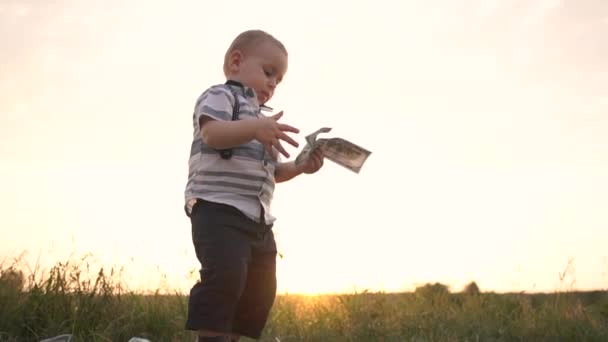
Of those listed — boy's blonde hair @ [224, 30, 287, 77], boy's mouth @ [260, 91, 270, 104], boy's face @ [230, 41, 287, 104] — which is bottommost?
boy's mouth @ [260, 91, 270, 104]

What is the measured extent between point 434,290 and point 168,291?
264 cm

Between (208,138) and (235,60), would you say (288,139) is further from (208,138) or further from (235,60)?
(235,60)

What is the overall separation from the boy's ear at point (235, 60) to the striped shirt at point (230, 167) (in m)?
0.10

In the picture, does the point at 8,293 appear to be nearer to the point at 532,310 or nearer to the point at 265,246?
the point at 265,246

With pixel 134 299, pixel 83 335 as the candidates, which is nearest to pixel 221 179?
pixel 83 335

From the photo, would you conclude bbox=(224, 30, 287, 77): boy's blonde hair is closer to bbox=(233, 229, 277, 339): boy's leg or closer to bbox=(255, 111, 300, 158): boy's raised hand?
bbox=(255, 111, 300, 158): boy's raised hand

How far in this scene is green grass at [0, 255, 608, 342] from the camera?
4664mm

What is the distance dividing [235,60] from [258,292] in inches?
40.7

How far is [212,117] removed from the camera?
9.69ft

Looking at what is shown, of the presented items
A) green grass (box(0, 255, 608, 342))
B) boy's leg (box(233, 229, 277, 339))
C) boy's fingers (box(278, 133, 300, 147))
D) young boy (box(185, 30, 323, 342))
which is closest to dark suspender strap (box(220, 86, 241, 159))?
young boy (box(185, 30, 323, 342))

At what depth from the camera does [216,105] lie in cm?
299

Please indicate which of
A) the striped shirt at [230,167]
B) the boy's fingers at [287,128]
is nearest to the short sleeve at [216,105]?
the striped shirt at [230,167]

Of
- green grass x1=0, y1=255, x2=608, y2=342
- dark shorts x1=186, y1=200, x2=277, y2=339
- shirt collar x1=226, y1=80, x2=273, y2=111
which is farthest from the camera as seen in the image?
green grass x1=0, y1=255, x2=608, y2=342

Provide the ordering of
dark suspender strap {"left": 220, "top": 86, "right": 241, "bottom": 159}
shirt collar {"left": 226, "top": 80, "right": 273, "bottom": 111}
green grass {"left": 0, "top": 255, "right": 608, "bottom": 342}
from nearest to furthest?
dark suspender strap {"left": 220, "top": 86, "right": 241, "bottom": 159}
shirt collar {"left": 226, "top": 80, "right": 273, "bottom": 111}
green grass {"left": 0, "top": 255, "right": 608, "bottom": 342}
